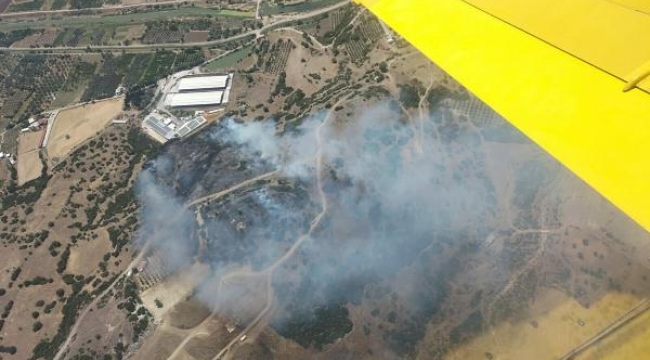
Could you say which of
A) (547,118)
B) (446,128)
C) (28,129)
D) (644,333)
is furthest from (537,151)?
(28,129)

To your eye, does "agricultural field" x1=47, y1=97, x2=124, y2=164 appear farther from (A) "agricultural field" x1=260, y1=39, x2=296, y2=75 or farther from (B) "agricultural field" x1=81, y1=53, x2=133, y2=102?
(A) "agricultural field" x1=260, y1=39, x2=296, y2=75

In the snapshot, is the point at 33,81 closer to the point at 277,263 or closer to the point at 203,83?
the point at 203,83

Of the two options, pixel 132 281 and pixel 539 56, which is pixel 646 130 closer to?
pixel 539 56

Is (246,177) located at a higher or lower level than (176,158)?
lower

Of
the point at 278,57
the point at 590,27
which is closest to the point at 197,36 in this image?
the point at 278,57

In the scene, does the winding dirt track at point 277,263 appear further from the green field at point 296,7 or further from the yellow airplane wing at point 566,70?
the green field at point 296,7

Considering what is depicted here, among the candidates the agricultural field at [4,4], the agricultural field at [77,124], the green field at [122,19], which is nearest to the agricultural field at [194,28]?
the green field at [122,19]

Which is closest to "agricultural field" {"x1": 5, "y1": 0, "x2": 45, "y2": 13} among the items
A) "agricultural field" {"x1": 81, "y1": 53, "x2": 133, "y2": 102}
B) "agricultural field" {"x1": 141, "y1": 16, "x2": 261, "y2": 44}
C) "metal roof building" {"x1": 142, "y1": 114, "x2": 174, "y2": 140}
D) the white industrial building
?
"agricultural field" {"x1": 81, "y1": 53, "x2": 133, "y2": 102}
